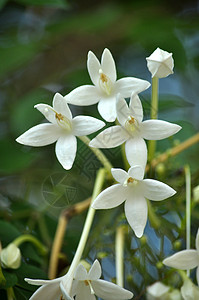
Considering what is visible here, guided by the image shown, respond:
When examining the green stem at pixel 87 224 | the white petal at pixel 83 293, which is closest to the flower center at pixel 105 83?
the green stem at pixel 87 224

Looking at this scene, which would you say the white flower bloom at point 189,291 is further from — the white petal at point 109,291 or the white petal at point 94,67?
the white petal at point 94,67

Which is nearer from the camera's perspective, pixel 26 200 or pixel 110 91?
pixel 110 91

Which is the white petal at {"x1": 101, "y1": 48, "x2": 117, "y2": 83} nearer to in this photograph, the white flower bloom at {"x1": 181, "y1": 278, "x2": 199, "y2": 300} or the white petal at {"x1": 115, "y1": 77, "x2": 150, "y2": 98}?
the white petal at {"x1": 115, "y1": 77, "x2": 150, "y2": 98}

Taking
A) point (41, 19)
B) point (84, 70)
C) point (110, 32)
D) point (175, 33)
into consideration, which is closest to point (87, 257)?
point (84, 70)

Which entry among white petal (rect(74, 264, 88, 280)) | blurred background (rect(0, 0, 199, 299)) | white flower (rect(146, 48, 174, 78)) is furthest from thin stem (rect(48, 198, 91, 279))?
white flower (rect(146, 48, 174, 78))

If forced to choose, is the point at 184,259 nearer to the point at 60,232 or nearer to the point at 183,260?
the point at 183,260

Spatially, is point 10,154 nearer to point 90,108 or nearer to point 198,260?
point 90,108
